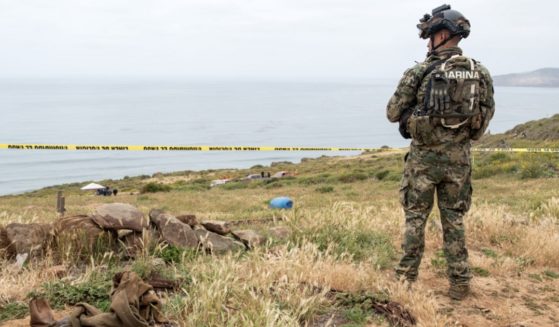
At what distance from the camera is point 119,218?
5809 mm

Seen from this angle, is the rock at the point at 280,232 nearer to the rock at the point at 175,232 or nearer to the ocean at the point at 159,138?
the rock at the point at 175,232

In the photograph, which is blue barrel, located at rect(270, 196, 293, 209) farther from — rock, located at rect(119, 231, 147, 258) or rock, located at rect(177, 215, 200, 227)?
rock, located at rect(119, 231, 147, 258)

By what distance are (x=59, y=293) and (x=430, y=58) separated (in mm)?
3663

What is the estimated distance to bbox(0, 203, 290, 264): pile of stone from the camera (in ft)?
18.0

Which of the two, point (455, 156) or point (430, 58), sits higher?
point (430, 58)

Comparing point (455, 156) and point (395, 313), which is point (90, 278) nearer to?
point (395, 313)

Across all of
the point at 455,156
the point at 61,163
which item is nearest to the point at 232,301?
the point at 455,156

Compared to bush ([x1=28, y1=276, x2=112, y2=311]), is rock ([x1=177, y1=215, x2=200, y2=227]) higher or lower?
higher

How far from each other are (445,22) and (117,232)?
379 centimetres

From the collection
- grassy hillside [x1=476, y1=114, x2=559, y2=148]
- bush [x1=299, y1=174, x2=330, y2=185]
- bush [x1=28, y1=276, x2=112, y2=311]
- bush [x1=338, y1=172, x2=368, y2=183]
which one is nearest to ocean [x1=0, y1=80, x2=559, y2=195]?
bush [x1=299, y1=174, x2=330, y2=185]

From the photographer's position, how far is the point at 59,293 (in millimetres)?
4391

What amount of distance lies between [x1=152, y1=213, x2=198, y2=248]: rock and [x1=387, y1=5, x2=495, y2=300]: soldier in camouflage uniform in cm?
218

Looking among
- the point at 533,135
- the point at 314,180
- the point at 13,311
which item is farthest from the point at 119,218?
the point at 533,135

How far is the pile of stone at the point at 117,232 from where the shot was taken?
5496 mm
